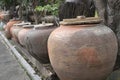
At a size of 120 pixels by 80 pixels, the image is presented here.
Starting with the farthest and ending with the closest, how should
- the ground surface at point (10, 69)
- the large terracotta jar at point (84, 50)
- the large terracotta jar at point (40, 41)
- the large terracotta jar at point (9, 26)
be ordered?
the large terracotta jar at point (9, 26) → the ground surface at point (10, 69) → the large terracotta jar at point (40, 41) → the large terracotta jar at point (84, 50)

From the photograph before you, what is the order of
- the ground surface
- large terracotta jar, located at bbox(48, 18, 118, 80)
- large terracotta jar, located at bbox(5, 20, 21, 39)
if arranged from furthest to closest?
large terracotta jar, located at bbox(5, 20, 21, 39)
the ground surface
large terracotta jar, located at bbox(48, 18, 118, 80)

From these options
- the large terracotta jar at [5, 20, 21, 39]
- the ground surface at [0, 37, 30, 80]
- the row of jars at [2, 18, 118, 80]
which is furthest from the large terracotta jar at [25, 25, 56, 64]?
the large terracotta jar at [5, 20, 21, 39]

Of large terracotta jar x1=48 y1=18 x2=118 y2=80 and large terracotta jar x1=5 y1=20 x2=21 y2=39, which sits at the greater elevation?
large terracotta jar x1=48 y1=18 x2=118 y2=80

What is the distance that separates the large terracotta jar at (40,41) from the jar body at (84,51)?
141 cm

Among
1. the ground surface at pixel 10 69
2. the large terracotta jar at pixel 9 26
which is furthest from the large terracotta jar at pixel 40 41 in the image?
the large terracotta jar at pixel 9 26

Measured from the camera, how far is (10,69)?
6508mm

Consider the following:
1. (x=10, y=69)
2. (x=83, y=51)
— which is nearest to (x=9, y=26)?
(x=10, y=69)

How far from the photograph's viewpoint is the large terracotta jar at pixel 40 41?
516 centimetres

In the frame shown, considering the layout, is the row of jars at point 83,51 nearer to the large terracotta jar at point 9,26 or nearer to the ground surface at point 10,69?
the ground surface at point 10,69

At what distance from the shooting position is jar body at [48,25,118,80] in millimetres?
3490

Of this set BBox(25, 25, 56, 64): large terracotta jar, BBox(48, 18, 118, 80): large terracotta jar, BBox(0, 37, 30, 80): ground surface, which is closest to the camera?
BBox(48, 18, 118, 80): large terracotta jar

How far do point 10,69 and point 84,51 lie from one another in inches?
134

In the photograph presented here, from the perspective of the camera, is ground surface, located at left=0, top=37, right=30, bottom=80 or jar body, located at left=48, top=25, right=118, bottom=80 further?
ground surface, located at left=0, top=37, right=30, bottom=80

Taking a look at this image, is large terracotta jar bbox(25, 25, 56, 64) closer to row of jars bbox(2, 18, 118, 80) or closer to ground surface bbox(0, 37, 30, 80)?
ground surface bbox(0, 37, 30, 80)
